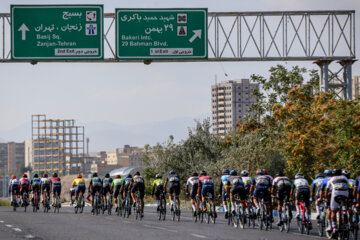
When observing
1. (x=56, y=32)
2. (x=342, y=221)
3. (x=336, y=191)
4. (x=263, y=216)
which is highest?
(x=56, y=32)

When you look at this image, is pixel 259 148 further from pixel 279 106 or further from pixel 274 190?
pixel 274 190

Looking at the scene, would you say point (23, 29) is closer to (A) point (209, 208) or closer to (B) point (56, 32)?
(B) point (56, 32)

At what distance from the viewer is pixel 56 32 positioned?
34594 millimetres

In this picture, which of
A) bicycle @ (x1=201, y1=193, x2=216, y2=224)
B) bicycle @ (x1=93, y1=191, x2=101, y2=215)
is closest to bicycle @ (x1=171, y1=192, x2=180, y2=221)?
bicycle @ (x1=201, y1=193, x2=216, y2=224)

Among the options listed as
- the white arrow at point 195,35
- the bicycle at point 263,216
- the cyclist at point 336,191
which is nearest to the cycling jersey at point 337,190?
the cyclist at point 336,191

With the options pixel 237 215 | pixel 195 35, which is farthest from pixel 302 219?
pixel 195 35

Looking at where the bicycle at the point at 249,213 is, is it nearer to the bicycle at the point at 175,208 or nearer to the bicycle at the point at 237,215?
the bicycle at the point at 237,215

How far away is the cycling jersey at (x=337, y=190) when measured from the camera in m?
19.2

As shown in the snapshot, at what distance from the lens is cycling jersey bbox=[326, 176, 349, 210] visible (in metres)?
19.2

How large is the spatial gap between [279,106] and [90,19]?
14.6 meters

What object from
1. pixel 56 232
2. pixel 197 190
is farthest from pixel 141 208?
pixel 56 232

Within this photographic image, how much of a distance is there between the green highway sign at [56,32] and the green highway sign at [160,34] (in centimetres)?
111

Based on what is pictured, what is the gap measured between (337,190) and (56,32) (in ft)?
61.6

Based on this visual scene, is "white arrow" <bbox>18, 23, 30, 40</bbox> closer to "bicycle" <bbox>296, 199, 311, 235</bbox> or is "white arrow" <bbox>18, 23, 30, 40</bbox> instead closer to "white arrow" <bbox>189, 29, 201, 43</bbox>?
"white arrow" <bbox>189, 29, 201, 43</bbox>
